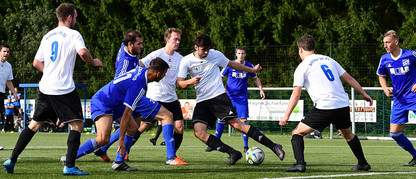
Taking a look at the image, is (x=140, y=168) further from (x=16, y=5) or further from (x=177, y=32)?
(x=16, y=5)

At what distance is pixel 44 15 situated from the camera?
2558 centimetres

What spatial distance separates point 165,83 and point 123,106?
160 cm

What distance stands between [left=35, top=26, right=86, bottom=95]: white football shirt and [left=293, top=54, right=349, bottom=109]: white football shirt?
98.4 inches

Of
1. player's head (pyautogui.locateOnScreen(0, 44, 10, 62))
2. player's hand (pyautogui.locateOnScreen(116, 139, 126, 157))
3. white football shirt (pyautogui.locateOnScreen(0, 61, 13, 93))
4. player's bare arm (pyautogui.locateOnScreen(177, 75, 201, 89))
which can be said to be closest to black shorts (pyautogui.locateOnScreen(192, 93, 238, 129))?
player's bare arm (pyautogui.locateOnScreen(177, 75, 201, 89))

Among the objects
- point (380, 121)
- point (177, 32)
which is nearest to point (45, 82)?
point (177, 32)

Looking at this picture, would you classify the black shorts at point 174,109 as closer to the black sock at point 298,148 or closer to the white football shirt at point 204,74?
the white football shirt at point 204,74

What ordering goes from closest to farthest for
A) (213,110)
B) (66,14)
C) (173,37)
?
1. (66,14)
2. (213,110)
3. (173,37)

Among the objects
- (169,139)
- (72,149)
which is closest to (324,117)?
(169,139)

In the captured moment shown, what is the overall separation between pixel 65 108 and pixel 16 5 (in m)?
22.3

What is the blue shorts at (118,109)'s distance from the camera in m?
6.91

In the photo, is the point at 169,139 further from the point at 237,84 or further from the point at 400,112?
the point at 237,84

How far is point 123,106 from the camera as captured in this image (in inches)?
281

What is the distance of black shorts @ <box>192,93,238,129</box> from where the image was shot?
26.2ft

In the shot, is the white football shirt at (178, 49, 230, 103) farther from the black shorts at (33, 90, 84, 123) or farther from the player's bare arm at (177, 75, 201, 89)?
the black shorts at (33, 90, 84, 123)
